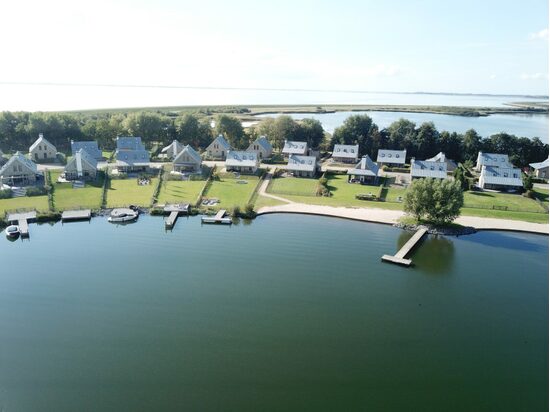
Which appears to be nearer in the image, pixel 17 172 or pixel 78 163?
pixel 17 172

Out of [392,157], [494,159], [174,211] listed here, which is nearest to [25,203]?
[174,211]

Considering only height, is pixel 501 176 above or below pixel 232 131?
below

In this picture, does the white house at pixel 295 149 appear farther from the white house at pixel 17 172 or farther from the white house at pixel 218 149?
the white house at pixel 17 172

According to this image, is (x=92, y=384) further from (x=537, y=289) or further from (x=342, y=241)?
(x=537, y=289)

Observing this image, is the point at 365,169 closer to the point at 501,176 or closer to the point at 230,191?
the point at 501,176

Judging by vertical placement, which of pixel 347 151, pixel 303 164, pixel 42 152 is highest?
pixel 347 151
